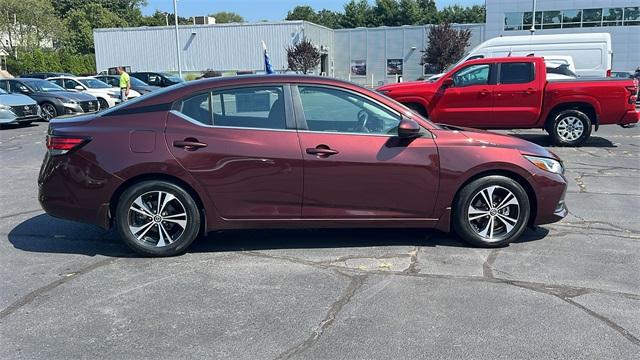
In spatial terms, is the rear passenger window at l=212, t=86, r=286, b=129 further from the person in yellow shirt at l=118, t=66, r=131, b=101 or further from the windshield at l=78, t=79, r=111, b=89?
the windshield at l=78, t=79, r=111, b=89

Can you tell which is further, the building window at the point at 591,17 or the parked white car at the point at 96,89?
the building window at the point at 591,17

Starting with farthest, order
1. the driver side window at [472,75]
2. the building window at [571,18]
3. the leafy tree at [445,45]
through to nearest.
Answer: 1. the building window at [571,18]
2. the leafy tree at [445,45]
3. the driver side window at [472,75]

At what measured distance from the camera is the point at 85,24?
71.8 m

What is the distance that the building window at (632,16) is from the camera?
46.6 metres

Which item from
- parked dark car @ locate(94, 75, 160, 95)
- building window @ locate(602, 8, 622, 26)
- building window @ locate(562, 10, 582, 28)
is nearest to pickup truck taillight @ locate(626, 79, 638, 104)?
parked dark car @ locate(94, 75, 160, 95)

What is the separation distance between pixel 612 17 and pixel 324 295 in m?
52.6

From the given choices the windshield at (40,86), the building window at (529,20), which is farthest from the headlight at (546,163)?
the building window at (529,20)

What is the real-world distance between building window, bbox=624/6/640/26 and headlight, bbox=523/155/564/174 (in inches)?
1980

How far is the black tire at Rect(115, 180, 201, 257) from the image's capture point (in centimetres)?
466

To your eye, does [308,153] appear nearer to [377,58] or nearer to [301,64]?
[301,64]

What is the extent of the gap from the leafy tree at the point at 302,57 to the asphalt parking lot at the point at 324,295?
3569 cm

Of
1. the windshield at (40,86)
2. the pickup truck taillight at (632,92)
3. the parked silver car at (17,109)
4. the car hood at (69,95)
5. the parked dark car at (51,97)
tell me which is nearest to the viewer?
the pickup truck taillight at (632,92)

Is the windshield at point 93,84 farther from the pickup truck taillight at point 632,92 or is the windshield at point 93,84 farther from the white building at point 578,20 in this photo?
the white building at point 578,20

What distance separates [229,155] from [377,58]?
50.1 meters
